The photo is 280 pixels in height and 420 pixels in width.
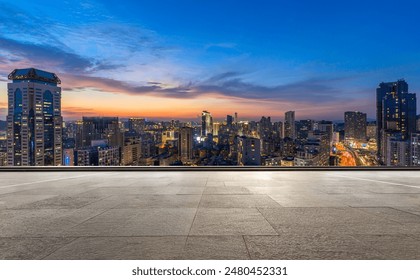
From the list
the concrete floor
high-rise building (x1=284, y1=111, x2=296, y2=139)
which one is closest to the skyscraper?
high-rise building (x1=284, y1=111, x2=296, y2=139)

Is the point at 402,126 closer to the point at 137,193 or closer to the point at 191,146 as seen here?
the point at 191,146

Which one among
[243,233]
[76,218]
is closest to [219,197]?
[243,233]

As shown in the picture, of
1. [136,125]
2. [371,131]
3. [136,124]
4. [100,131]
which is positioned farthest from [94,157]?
[371,131]

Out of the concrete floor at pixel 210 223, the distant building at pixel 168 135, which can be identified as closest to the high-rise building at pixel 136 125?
the distant building at pixel 168 135

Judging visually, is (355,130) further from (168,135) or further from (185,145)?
(185,145)

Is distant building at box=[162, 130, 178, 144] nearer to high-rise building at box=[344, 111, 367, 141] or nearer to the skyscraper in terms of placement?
the skyscraper

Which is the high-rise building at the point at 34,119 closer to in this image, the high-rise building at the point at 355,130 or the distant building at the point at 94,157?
the distant building at the point at 94,157
